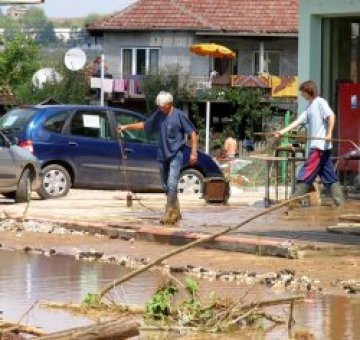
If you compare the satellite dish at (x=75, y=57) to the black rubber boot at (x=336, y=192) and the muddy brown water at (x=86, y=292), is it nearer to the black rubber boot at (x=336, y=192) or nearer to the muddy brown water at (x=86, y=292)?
the black rubber boot at (x=336, y=192)

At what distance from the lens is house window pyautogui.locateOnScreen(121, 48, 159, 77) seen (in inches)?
2527

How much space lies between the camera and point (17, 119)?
79.5ft

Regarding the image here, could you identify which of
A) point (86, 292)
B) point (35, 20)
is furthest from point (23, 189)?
point (35, 20)

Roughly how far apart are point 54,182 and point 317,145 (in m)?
6.77

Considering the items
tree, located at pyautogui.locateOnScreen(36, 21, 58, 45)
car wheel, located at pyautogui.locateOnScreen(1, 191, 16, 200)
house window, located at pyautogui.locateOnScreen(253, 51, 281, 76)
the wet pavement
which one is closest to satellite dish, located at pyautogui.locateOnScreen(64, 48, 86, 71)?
the wet pavement

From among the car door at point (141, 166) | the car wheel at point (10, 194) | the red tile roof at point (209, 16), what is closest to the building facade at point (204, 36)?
the red tile roof at point (209, 16)

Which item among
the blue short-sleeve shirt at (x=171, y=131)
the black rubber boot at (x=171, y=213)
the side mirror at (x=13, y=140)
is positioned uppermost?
the blue short-sleeve shirt at (x=171, y=131)

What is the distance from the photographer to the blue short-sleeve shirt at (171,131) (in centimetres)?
1761

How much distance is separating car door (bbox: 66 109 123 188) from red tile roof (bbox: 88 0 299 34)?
124ft

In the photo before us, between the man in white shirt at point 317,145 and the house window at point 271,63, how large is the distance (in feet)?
148

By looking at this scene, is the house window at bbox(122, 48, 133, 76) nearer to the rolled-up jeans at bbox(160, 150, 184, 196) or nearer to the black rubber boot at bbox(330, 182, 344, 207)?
the black rubber boot at bbox(330, 182, 344, 207)

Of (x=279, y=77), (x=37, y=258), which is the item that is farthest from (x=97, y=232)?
(x=279, y=77)

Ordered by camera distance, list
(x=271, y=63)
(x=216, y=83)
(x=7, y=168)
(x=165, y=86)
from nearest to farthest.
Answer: (x=7, y=168) → (x=165, y=86) → (x=216, y=83) → (x=271, y=63)

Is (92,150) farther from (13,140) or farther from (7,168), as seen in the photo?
(7,168)
